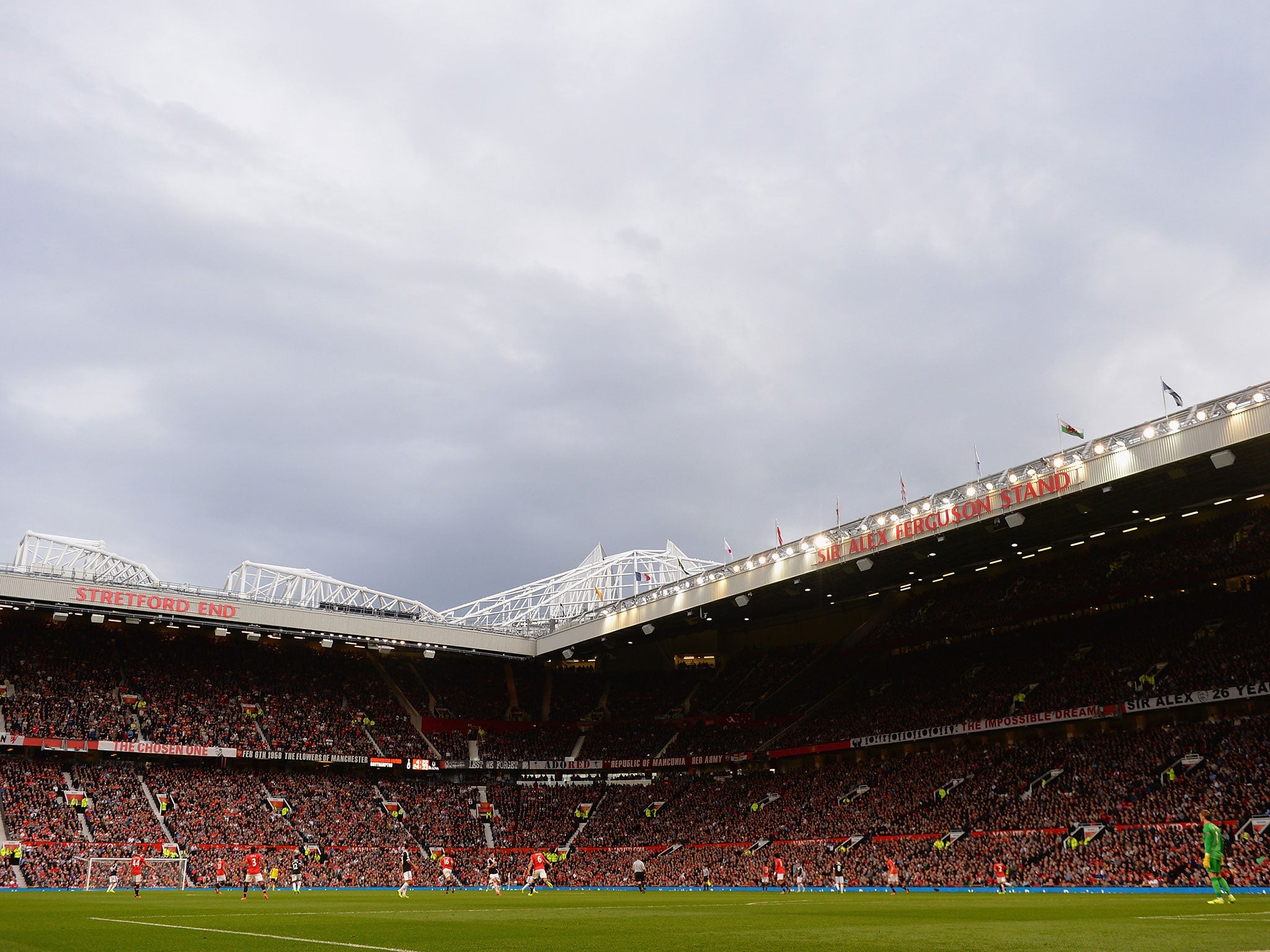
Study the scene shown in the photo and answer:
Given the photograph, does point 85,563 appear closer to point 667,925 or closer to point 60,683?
point 60,683

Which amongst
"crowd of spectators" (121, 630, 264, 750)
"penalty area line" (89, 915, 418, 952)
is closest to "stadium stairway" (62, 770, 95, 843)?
"crowd of spectators" (121, 630, 264, 750)

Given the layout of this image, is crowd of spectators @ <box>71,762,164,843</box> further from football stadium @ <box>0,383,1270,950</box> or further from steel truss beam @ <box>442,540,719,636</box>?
steel truss beam @ <box>442,540,719,636</box>

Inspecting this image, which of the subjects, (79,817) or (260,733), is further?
(260,733)

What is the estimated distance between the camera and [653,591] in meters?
60.0

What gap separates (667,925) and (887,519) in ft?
107

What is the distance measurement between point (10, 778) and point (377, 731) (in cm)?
2166

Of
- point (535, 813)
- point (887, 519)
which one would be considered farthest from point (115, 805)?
point (887, 519)

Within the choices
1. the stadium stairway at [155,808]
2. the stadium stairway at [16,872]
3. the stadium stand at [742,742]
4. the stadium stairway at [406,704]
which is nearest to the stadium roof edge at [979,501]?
the stadium stand at [742,742]

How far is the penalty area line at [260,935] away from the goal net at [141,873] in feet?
96.4

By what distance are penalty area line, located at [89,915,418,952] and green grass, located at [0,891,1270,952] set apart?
0.08m

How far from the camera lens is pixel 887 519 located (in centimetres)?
4822

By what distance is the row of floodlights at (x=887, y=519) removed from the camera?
121 feet

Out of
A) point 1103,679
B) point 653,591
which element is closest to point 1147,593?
point 1103,679

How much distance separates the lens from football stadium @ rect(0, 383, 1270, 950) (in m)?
37.7
